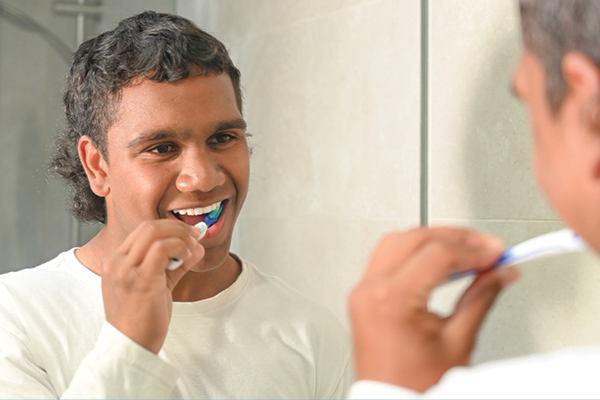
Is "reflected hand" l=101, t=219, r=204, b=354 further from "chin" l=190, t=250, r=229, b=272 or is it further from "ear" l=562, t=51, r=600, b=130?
"ear" l=562, t=51, r=600, b=130

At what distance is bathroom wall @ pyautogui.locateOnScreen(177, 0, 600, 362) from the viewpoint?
0.66m

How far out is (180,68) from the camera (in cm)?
74

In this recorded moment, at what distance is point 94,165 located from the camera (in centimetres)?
82

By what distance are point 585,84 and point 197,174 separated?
489mm

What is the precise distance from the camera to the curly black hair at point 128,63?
2.46ft

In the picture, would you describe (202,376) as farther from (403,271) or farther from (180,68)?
(403,271)

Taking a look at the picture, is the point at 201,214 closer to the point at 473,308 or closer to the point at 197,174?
the point at 197,174

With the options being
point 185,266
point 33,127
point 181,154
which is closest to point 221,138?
point 181,154

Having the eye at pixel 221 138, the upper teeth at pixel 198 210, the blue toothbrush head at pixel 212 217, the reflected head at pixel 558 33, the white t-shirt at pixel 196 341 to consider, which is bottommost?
the white t-shirt at pixel 196 341

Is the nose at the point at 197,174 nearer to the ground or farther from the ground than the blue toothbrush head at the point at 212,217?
farther from the ground

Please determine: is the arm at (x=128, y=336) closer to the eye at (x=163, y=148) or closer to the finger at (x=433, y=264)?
the eye at (x=163, y=148)

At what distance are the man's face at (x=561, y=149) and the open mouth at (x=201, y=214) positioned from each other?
1.58ft

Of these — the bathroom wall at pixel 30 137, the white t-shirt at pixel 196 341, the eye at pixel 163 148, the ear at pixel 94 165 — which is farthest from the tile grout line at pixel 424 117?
the bathroom wall at pixel 30 137

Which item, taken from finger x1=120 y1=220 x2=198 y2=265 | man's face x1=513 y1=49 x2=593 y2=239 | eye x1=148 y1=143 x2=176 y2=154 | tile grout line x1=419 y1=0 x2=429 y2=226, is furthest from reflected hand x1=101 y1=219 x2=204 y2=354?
man's face x1=513 y1=49 x2=593 y2=239
